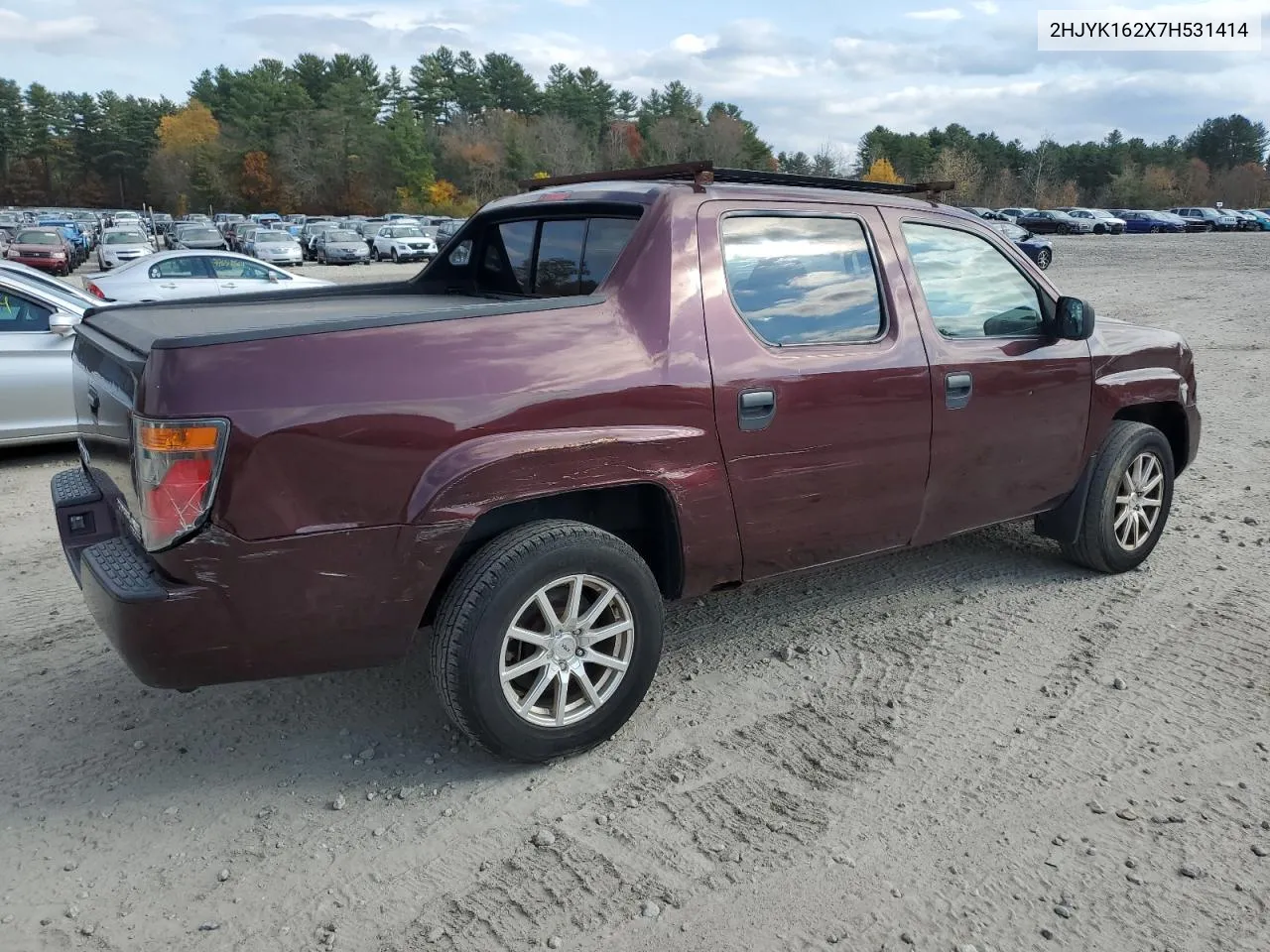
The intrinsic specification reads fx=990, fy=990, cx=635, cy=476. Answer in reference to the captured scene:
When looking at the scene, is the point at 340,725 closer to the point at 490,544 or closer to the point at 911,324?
the point at 490,544

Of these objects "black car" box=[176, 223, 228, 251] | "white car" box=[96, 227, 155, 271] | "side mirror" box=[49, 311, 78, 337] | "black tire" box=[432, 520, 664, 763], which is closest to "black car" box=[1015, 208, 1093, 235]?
"black car" box=[176, 223, 228, 251]

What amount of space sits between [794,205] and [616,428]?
130 centimetres

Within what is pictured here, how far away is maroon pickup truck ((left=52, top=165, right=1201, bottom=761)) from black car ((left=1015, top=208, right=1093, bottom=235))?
56.7 metres

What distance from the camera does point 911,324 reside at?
405cm

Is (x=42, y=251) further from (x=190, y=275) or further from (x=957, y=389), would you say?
(x=957, y=389)

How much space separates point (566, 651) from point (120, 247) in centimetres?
3451

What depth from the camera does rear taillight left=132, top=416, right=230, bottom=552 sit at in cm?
271

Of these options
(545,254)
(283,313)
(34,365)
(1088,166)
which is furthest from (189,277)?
(1088,166)

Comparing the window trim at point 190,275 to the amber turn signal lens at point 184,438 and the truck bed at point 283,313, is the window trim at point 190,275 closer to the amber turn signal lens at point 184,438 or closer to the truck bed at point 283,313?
the truck bed at point 283,313

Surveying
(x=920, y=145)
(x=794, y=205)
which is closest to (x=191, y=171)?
(x=920, y=145)

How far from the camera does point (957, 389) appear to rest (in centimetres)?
414

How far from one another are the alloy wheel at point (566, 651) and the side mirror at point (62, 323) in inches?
243

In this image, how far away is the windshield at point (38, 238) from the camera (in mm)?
30594

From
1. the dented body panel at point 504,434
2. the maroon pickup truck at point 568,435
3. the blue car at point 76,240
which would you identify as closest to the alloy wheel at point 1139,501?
the maroon pickup truck at point 568,435
